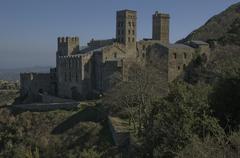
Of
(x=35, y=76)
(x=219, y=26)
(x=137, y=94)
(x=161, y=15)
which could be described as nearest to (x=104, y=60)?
(x=35, y=76)

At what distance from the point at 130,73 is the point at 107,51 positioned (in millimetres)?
9298

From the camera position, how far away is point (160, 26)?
7531 centimetres

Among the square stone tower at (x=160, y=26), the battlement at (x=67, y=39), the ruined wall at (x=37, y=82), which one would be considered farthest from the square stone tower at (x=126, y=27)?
the ruined wall at (x=37, y=82)

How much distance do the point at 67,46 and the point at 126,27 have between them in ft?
32.0

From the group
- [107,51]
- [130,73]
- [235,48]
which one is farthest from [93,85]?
[235,48]

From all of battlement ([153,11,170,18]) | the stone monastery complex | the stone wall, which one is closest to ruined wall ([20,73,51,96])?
the stone monastery complex

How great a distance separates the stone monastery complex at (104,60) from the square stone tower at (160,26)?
11785mm

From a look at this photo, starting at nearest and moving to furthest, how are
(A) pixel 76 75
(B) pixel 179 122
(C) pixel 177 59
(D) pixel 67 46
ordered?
1. (B) pixel 179 122
2. (C) pixel 177 59
3. (A) pixel 76 75
4. (D) pixel 67 46

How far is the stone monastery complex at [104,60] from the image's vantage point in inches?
2117

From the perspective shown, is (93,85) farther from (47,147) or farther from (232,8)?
(232,8)

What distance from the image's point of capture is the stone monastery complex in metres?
53.8

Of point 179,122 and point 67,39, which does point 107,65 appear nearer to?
point 67,39

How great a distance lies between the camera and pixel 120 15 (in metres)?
64.1

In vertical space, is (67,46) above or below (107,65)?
above
